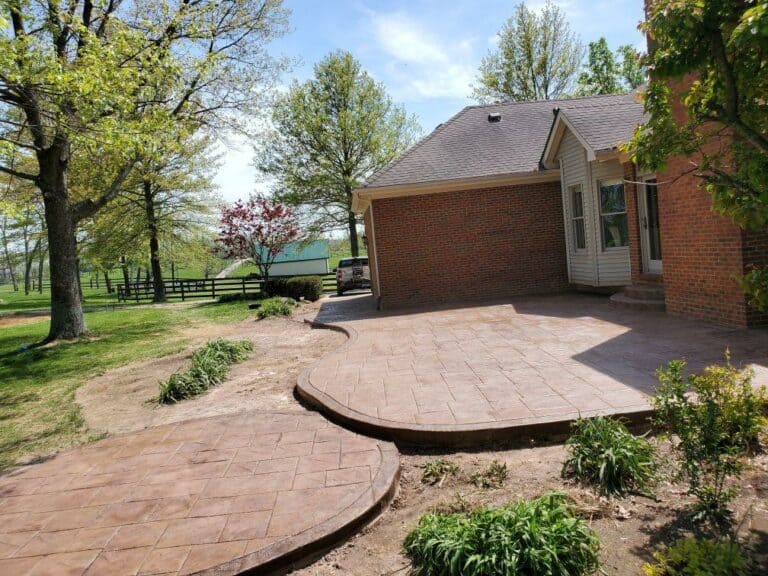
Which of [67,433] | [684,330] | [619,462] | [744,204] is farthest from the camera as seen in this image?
[684,330]

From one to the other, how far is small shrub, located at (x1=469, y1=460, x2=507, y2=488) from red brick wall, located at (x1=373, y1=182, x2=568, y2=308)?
32.3 ft

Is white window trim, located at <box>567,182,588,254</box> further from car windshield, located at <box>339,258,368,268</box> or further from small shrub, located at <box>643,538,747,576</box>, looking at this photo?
car windshield, located at <box>339,258,368,268</box>

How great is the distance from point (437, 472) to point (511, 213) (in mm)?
10603

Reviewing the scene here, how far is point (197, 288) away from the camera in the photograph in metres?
29.9

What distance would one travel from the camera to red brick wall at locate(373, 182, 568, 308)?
1329cm

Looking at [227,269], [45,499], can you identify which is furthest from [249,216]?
[227,269]

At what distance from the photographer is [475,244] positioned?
43.9 ft

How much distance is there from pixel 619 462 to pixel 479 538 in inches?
51.0

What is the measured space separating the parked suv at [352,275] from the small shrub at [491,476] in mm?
18791

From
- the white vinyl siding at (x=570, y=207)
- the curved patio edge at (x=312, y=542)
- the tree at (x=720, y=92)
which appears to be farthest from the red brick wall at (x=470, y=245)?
the tree at (x=720, y=92)

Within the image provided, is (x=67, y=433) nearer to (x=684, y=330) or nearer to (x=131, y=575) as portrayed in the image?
(x=131, y=575)

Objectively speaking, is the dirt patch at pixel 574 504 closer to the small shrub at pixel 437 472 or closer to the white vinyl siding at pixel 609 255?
the small shrub at pixel 437 472

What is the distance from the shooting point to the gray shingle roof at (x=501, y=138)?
11.3 meters

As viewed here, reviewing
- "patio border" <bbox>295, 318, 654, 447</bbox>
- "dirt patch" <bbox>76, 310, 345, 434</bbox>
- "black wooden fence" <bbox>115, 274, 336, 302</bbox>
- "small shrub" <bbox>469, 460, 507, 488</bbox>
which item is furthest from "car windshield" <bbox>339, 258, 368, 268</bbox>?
"small shrub" <bbox>469, 460, 507, 488</bbox>
